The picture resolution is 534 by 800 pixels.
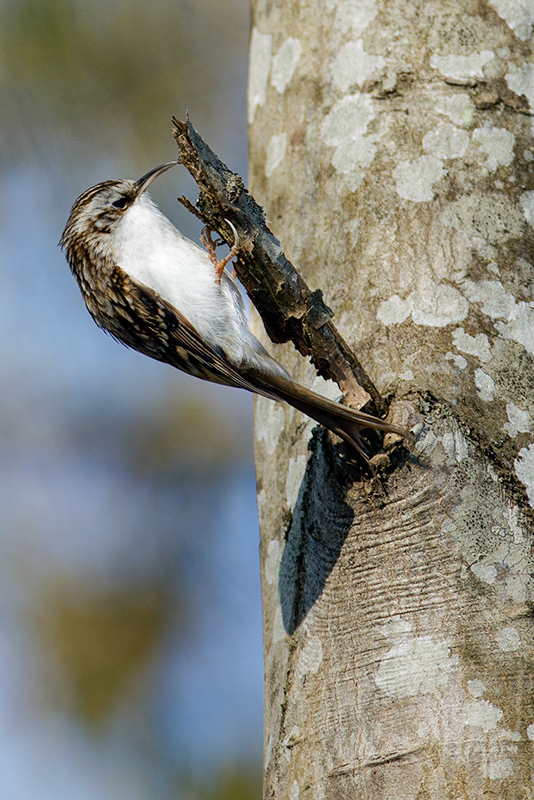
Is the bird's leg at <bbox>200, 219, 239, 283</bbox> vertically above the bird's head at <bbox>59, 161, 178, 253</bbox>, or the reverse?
the bird's head at <bbox>59, 161, 178, 253</bbox>

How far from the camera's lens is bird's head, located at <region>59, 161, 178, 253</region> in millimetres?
3238

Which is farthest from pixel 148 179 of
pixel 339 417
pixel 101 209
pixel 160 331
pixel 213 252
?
pixel 339 417

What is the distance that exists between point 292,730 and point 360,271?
4.01 feet

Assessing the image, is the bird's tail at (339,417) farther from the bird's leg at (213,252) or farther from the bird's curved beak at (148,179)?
the bird's curved beak at (148,179)

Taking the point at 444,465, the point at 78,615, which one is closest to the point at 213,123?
the point at 78,615

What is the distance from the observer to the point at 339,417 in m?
1.87

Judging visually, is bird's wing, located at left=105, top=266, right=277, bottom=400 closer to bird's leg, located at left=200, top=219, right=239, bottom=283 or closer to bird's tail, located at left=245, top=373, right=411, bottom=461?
bird's leg, located at left=200, top=219, right=239, bottom=283

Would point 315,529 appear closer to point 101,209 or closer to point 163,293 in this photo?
point 163,293

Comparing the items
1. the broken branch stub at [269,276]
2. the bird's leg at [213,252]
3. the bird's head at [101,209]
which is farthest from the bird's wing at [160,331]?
the broken branch stub at [269,276]

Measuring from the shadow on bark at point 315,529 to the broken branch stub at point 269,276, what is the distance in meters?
0.18

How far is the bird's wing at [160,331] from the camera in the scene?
2.79 metres

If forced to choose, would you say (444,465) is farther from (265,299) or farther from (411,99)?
(411,99)

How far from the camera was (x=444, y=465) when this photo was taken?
1851 millimetres

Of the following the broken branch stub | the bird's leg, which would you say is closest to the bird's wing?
the bird's leg
